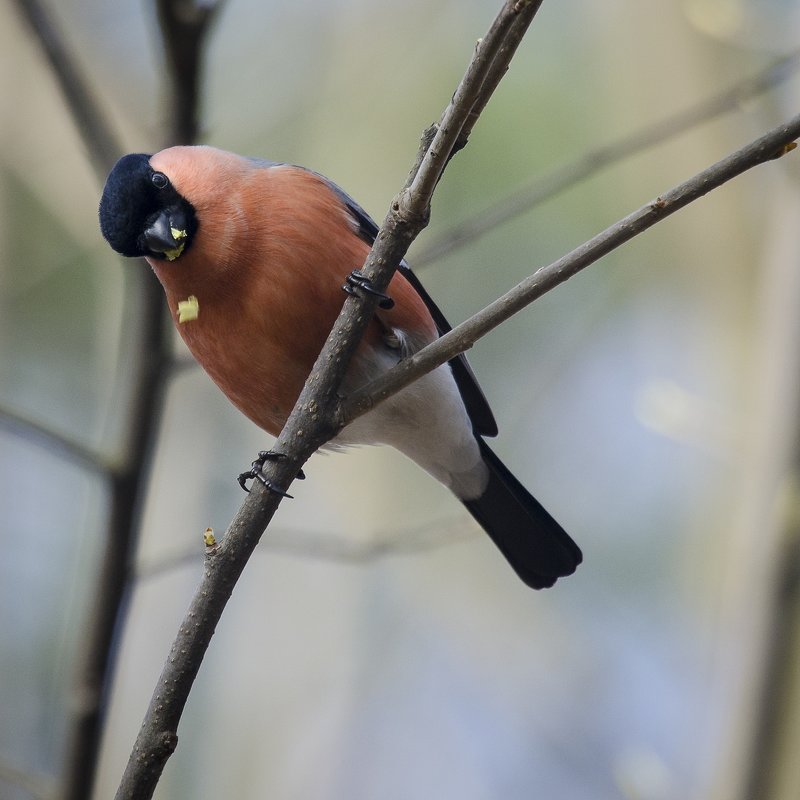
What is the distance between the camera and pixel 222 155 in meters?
3.51

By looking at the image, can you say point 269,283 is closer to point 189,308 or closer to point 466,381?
point 189,308

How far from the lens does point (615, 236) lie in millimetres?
Result: 2076

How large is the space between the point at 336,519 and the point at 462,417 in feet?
10.1

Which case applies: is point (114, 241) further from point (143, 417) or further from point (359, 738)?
point (359, 738)

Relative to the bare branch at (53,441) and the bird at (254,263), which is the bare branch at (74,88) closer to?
the bird at (254,263)

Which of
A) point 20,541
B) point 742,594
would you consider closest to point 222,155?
point 742,594

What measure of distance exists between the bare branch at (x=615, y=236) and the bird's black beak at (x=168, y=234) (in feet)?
3.63

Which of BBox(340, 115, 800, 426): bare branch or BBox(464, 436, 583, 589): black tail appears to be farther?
BBox(464, 436, 583, 589): black tail

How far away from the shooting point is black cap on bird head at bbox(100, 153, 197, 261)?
123 inches

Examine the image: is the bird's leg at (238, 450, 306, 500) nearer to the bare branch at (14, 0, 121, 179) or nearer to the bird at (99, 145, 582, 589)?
the bird at (99, 145, 582, 589)

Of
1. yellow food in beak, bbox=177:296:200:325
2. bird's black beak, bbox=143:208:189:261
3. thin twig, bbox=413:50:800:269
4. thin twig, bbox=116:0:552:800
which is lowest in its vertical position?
thin twig, bbox=116:0:552:800

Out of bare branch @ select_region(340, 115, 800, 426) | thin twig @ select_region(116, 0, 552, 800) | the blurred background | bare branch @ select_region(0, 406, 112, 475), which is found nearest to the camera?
bare branch @ select_region(340, 115, 800, 426)

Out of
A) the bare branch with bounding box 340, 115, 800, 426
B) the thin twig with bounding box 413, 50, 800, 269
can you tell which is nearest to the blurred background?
the thin twig with bounding box 413, 50, 800, 269

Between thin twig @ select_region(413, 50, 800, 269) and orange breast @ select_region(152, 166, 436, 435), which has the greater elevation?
thin twig @ select_region(413, 50, 800, 269)
